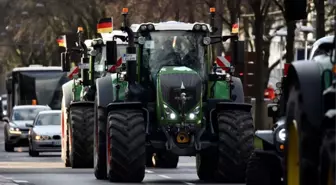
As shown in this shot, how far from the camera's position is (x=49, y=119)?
140ft

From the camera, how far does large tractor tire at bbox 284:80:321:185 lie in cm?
1274

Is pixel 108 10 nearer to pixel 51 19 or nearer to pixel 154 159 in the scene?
pixel 51 19

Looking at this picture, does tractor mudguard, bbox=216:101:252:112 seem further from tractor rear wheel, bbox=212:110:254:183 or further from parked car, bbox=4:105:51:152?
parked car, bbox=4:105:51:152

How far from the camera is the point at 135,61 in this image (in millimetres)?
24688

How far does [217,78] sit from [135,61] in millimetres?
1562

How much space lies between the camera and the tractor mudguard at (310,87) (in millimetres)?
12952

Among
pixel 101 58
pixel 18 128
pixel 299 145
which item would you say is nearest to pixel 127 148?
pixel 101 58

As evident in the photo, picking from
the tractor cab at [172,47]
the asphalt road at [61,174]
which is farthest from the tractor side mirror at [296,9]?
the tractor cab at [172,47]

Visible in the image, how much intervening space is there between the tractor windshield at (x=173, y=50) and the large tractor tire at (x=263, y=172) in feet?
27.8

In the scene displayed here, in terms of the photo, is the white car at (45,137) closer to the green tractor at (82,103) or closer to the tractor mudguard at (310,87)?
the green tractor at (82,103)

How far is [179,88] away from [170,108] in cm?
41

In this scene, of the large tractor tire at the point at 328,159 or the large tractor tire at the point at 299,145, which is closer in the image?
the large tractor tire at the point at 328,159

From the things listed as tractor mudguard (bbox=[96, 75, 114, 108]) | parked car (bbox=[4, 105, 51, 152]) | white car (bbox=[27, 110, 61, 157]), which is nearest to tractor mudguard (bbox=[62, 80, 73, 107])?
tractor mudguard (bbox=[96, 75, 114, 108])

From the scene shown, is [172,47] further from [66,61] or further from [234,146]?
[66,61]
